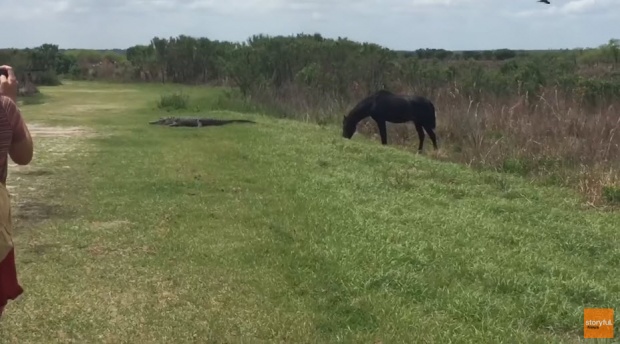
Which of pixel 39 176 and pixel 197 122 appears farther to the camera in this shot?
pixel 197 122

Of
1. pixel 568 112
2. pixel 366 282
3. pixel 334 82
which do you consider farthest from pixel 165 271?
pixel 334 82

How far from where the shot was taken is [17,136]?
129 inches

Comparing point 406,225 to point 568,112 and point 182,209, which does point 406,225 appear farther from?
point 568,112

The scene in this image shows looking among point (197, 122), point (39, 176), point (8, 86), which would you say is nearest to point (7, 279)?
point (8, 86)

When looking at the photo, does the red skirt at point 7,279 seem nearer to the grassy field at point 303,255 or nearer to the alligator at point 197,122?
the grassy field at point 303,255


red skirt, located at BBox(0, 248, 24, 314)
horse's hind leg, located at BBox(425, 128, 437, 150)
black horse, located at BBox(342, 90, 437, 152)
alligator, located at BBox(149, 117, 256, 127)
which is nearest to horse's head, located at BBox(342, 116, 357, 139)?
black horse, located at BBox(342, 90, 437, 152)

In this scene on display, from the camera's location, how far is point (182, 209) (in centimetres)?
834

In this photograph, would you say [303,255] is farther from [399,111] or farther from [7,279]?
[399,111]

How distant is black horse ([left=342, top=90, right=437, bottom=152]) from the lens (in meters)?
15.7

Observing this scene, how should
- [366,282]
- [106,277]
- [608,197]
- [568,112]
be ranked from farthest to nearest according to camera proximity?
1. [568,112]
2. [608,197]
3. [106,277]
4. [366,282]

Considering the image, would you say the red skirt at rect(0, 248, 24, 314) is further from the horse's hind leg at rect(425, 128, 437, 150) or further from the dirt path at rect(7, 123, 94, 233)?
the horse's hind leg at rect(425, 128, 437, 150)

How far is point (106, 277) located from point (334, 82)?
22181 millimetres

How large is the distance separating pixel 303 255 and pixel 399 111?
33.3 ft

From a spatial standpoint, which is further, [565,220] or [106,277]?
[565,220]
